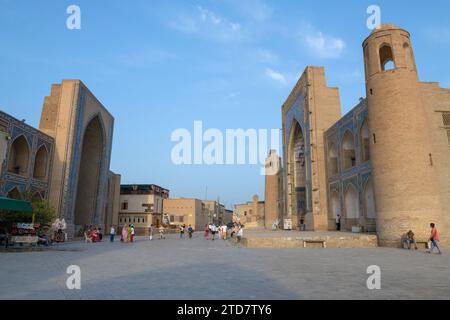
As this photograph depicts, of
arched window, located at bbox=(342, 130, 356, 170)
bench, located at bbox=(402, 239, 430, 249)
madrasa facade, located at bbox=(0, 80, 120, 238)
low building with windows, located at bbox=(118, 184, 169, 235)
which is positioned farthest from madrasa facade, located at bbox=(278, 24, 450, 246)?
low building with windows, located at bbox=(118, 184, 169, 235)

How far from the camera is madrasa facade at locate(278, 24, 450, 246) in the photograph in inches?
623

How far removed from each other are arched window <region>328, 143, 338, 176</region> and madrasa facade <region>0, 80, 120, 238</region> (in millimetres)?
20904

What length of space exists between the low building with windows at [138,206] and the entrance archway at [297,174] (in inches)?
858

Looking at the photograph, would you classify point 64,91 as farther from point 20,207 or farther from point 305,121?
point 305,121

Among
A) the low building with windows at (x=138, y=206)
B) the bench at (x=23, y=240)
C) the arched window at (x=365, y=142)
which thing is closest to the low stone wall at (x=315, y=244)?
the arched window at (x=365, y=142)

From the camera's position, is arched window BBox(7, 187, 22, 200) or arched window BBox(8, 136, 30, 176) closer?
arched window BBox(7, 187, 22, 200)

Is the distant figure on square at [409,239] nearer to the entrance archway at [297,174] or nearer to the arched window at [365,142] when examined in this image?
the arched window at [365,142]

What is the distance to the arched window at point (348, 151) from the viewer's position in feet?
85.0

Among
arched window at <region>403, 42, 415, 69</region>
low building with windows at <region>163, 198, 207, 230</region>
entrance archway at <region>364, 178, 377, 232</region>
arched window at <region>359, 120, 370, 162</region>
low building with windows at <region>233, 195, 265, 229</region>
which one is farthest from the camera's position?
low building with windows at <region>233, 195, 265, 229</region>

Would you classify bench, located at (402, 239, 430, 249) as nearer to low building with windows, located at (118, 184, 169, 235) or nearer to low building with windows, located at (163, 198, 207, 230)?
low building with windows, located at (118, 184, 169, 235)
